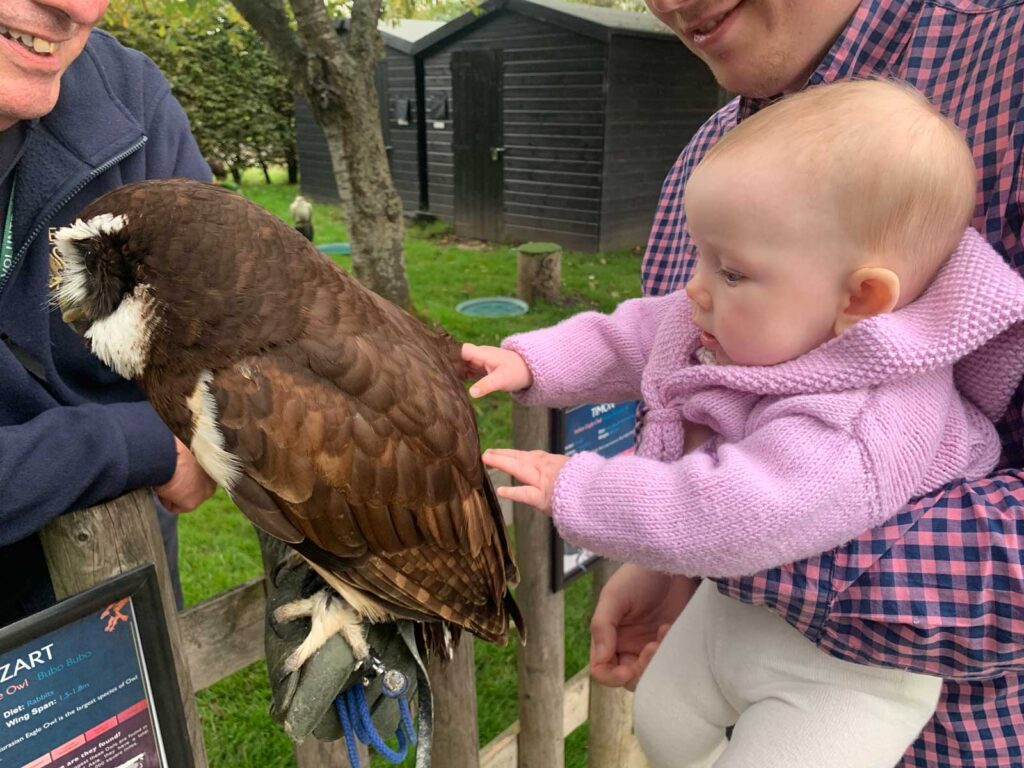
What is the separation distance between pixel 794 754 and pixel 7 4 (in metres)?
1.91

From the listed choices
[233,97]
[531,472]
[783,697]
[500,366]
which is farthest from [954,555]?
[233,97]

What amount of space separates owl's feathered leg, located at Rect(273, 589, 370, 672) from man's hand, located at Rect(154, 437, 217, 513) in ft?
0.98

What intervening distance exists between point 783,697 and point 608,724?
1.90 metres

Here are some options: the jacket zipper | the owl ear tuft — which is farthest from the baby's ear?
the jacket zipper

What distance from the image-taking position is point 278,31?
17.9 ft

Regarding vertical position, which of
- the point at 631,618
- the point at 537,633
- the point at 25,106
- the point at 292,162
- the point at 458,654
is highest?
the point at 25,106

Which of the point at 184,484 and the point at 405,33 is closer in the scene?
the point at 184,484

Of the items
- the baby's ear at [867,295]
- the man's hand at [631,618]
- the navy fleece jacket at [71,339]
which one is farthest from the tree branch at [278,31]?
the baby's ear at [867,295]

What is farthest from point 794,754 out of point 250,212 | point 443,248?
point 443,248

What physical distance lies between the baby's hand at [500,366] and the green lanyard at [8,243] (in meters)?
0.92

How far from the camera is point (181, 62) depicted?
15.4 metres

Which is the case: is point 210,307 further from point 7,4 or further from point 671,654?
point 671,654

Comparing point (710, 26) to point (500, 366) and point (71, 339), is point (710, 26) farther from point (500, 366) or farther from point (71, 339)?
point (71, 339)

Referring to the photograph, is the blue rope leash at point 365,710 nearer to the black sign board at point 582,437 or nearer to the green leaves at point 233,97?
the black sign board at point 582,437
